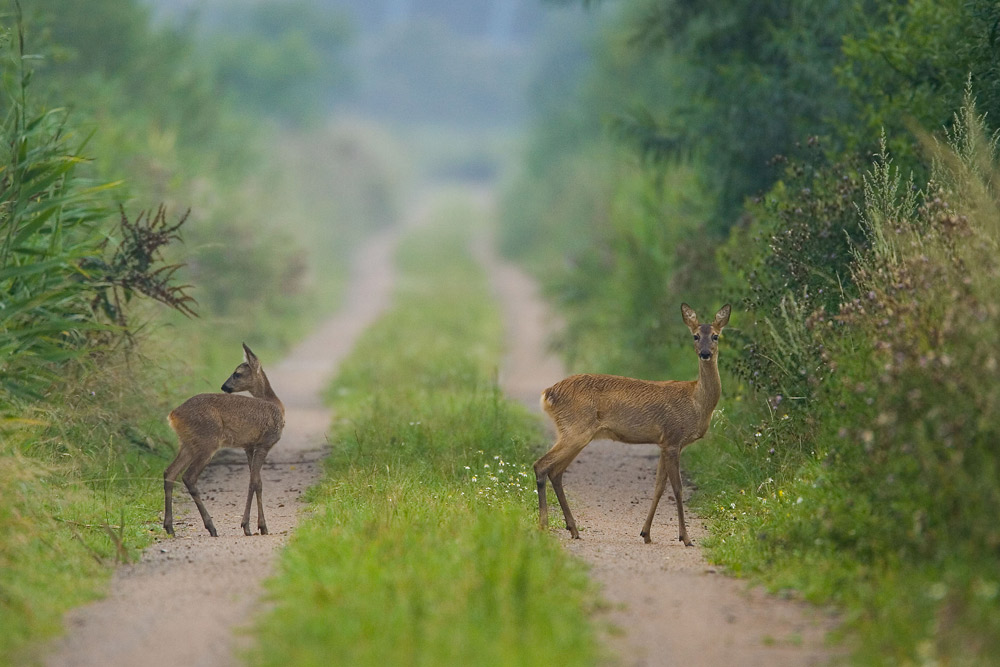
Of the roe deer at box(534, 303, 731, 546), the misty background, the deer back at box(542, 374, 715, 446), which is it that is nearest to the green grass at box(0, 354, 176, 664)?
the roe deer at box(534, 303, 731, 546)

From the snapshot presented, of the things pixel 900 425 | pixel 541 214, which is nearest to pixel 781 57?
pixel 900 425

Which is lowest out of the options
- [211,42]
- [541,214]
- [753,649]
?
[753,649]

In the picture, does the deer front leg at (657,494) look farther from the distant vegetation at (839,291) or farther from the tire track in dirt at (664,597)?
the distant vegetation at (839,291)

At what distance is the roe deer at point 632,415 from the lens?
1041 cm

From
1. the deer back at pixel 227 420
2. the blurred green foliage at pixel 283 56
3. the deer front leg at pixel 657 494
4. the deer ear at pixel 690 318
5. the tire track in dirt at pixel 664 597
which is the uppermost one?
the blurred green foliage at pixel 283 56

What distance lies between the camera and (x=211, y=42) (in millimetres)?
52875

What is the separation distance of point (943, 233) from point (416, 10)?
455ft

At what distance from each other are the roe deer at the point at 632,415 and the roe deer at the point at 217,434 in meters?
2.40

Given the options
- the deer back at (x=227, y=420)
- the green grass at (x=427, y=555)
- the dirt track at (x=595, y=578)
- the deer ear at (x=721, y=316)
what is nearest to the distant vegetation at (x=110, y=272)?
the dirt track at (x=595, y=578)

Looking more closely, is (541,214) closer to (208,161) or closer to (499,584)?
(208,161)

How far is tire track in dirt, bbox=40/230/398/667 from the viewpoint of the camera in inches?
275

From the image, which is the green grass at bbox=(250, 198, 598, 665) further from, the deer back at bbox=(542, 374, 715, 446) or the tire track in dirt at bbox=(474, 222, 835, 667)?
the deer back at bbox=(542, 374, 715, 446)

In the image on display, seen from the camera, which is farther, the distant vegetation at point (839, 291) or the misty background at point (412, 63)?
the misty background at point (412, 63)

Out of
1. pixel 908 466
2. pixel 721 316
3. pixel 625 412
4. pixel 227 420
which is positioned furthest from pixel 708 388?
pixel 227 420
